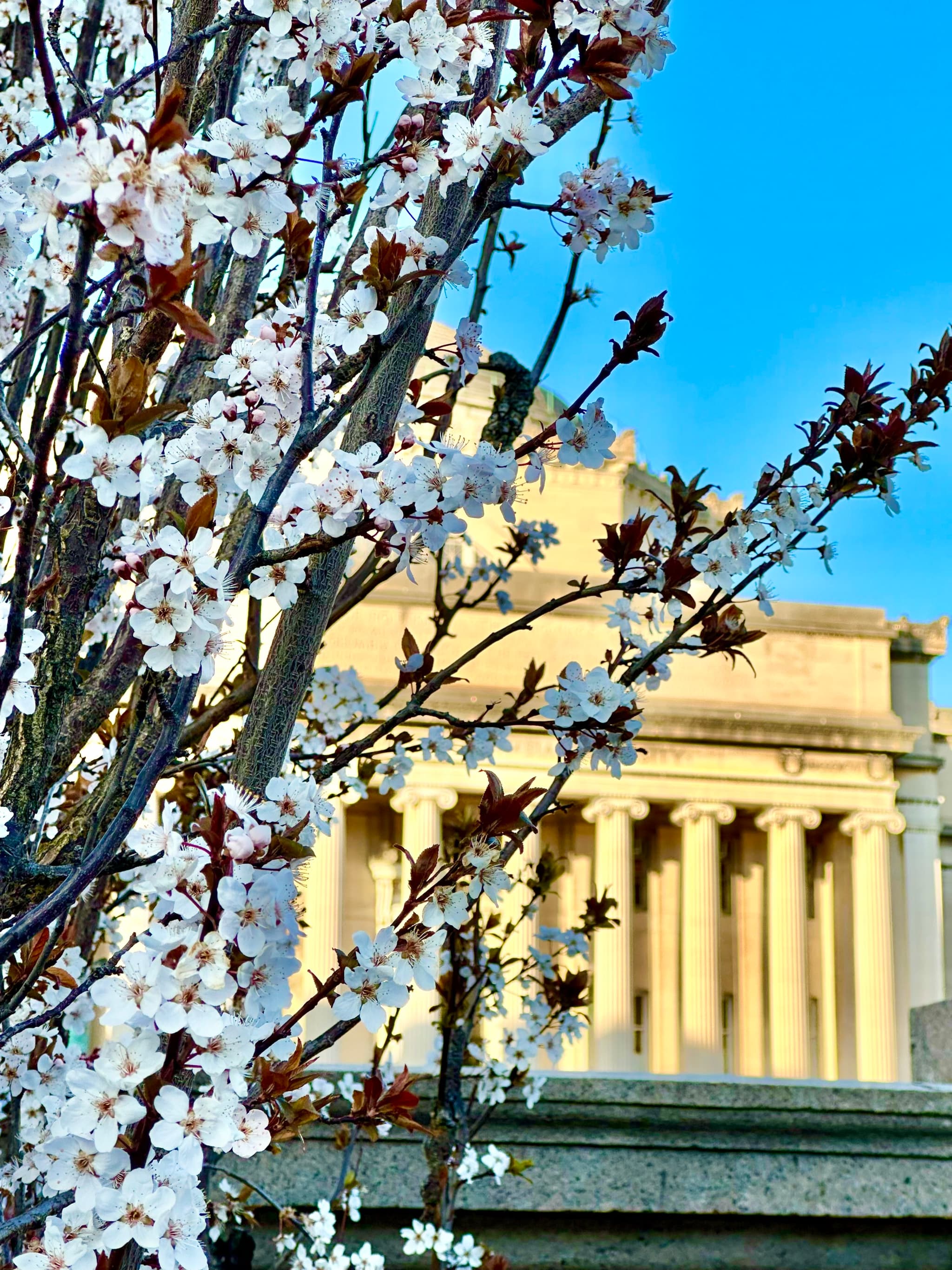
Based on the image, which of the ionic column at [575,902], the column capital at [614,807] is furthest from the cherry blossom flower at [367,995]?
the column capital at [614,807]

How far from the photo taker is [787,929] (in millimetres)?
26156

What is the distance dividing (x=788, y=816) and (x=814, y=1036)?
4.88 meters

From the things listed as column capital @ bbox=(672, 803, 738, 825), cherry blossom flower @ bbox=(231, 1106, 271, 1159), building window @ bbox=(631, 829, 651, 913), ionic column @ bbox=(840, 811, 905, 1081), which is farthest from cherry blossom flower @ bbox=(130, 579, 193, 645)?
building window @ bbox=(631, 829, 651, 913)

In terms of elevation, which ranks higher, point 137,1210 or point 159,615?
point 159,615

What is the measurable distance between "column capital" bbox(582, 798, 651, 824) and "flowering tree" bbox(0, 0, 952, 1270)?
73.8 feet

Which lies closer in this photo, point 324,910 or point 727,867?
point 324,910

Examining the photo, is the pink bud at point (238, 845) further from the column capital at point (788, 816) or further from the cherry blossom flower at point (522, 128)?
the column capital at point (788, 816)

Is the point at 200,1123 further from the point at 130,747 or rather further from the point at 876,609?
the point at 876,609

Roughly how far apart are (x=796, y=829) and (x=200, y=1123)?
26.3 meters

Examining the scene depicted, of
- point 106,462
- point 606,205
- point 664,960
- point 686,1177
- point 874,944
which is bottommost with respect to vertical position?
point 686,1177

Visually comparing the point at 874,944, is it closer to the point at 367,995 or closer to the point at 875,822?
the point at 875,822

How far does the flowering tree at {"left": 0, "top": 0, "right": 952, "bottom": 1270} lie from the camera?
3.78ft

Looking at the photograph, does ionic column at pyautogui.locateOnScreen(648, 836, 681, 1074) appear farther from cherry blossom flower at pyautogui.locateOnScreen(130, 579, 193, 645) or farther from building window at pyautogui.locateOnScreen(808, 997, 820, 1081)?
cherry blossom flower at pyautogui.locateOnScreen(130, 579, 193, 645)

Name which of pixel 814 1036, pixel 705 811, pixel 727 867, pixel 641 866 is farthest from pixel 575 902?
pixel 814 1036
